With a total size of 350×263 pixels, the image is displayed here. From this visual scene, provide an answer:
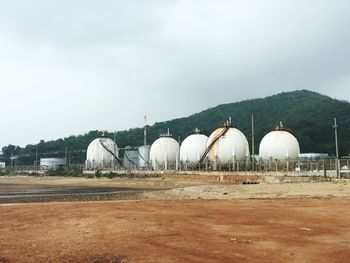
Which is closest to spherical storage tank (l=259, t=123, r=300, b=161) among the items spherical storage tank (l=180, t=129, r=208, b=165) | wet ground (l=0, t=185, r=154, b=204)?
spherical storage tank (l=180, t=129, r=208, b=165)

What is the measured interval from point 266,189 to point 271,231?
73.3 ft

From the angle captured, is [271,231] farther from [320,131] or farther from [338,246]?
[320,131]

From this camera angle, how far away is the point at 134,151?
11931cm

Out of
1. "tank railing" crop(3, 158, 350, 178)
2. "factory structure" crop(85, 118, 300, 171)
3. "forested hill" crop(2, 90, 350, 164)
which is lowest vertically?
"tank railing" crop(3, 158, 350, 178)

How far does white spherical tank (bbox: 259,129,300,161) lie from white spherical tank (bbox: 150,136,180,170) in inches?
847

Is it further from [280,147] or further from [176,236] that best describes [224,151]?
[176,236]

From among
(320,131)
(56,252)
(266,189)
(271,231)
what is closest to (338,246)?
(271,231)

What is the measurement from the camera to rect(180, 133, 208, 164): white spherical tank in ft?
274

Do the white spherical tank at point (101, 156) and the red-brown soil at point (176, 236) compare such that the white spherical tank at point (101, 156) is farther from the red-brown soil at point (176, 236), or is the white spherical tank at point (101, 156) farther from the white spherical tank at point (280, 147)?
the red-brown soil at point (176, 236)

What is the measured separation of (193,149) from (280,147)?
18979mm

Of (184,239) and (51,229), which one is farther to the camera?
(51,229)

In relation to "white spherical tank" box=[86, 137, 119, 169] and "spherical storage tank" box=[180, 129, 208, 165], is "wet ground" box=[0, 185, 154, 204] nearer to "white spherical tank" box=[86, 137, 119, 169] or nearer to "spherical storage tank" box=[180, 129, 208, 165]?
"spherical storage tank" box=[180, 129, 208, 165]

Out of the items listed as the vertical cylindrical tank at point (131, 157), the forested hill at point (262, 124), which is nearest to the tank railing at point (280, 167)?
the vertical cylindrical tank at point (131, 157)

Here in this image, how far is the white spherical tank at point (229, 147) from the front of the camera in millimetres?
74062
